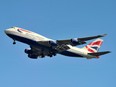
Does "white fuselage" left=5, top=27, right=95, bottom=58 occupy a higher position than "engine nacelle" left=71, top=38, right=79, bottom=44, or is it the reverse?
"white fuselage" left=5, top=27, right=95, bottom=58

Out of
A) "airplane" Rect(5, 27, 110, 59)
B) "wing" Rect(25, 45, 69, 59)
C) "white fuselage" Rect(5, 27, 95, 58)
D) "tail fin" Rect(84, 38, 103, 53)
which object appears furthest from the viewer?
"tail fin" Rect(84, 38, 103, 53)

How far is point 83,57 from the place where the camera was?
4633 inches

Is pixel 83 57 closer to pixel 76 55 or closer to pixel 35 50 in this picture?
pixel 76 55

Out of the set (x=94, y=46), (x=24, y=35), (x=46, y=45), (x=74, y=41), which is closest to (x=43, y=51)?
(x=46, y=45)

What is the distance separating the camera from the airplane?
348 feet

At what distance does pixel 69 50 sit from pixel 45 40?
7873 mm

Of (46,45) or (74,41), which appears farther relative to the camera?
(46,45)

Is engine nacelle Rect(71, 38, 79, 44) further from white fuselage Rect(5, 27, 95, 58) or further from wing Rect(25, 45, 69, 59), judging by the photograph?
white fuselage Rect(5, 27, 95, 58)

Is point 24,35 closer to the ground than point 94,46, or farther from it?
closer to the ground

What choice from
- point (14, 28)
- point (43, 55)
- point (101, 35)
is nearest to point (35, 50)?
point (43, 55)

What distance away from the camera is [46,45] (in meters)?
109

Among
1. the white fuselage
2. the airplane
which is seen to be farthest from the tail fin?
the white fuselage

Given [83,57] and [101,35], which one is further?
[83,57]

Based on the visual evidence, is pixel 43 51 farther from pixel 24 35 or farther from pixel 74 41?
pixel 74 41
